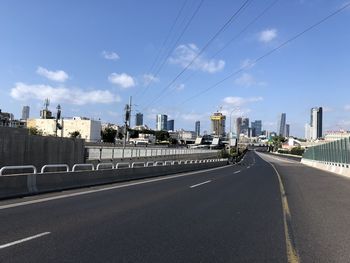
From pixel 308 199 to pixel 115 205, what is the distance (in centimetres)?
804

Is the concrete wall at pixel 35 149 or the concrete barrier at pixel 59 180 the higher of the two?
the concrete wall at pixel 35 149

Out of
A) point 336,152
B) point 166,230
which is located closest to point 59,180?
point 166,230

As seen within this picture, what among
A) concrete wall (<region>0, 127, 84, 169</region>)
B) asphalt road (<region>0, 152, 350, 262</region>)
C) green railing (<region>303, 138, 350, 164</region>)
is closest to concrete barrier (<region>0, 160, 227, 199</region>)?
asphalt road (<region>0, 152, 350, 262</region>)

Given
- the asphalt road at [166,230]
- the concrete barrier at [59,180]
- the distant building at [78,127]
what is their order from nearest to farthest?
1. the asphalt road at [166,230]
2. the concrete barrier at [59,180]
3. the distant building at [78,127]

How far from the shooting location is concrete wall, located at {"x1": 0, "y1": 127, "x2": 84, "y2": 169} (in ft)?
85.4

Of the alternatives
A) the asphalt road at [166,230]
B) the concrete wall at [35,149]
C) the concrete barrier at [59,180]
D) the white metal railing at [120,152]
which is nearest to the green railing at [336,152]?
the concrete barrier at [59,180]

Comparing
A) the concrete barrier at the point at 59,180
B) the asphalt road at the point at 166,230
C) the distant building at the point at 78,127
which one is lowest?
the asphalt road at the point at 166,230

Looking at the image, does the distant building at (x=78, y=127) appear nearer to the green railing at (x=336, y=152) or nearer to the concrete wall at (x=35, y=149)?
the green railing at (x=336, y=152)

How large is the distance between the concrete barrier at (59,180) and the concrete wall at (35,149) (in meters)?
6.38

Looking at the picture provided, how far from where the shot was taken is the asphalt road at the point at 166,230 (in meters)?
7.64

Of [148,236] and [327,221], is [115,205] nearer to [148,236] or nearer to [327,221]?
[148,236]

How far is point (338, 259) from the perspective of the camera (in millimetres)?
7773

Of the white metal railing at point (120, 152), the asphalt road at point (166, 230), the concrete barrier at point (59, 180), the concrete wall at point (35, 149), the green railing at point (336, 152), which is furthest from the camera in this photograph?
the white metal railing at point (120, 152)

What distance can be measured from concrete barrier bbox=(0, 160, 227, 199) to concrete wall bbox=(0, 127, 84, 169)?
6.38 m
